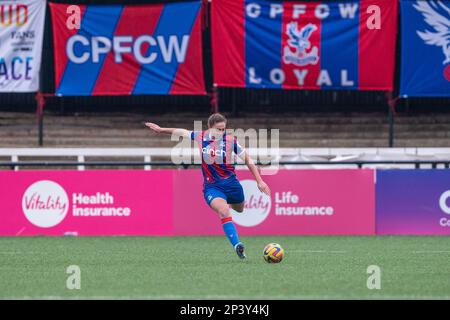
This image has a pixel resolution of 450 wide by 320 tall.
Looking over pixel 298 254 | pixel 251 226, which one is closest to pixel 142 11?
pixel 251 226

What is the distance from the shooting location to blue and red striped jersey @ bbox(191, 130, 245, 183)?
43.2 feet

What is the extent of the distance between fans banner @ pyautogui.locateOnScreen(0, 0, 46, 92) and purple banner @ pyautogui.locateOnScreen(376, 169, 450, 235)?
9.36 meters

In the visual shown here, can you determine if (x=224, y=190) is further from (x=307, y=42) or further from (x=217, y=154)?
(x=307, y=42)

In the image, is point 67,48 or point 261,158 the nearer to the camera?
point 261,158

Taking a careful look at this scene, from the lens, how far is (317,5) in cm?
2327

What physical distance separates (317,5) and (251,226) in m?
7.25

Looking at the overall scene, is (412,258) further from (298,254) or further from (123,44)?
(123,44)

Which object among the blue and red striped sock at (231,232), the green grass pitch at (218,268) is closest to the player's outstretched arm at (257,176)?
the blue and red striped sock at (231,232)

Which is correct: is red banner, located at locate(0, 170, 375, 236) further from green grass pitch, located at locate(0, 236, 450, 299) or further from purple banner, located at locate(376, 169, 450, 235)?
green grass pitch, located at locate(0, 236, 450, 299)

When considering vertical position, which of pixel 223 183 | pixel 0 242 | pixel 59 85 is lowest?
pixel 0 242

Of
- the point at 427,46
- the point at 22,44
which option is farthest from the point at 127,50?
the point at 427,46

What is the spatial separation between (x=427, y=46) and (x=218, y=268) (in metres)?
12.5

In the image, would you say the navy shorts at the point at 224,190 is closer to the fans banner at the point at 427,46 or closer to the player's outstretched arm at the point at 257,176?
the player's outstretched arm at the point at 257,176

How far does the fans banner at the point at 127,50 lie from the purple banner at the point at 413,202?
7.00 meters
